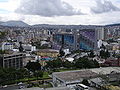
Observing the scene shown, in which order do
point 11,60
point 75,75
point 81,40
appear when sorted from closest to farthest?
point 75,75 < point 11,60 < point 81,40

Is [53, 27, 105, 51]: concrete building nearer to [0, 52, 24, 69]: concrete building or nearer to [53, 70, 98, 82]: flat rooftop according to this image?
[0, 52, 24, 69]: concrete building

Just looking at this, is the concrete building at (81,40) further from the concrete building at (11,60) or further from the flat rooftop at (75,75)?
the flat rooftop at (75,75)

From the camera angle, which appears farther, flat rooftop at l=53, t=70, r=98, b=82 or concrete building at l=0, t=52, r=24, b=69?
concrete building at l=0, t=52, r=24, b=69

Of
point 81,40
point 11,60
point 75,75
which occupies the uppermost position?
point 81,40

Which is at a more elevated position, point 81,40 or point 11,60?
point 81,40

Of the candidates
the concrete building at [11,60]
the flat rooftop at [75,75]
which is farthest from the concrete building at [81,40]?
the flat rooftop at [75,75]

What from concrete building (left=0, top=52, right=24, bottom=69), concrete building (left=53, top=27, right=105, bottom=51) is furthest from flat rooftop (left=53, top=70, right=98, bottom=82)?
concrete building (left=53, top=27, right=105, bottom=51)

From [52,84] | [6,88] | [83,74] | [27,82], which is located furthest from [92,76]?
[6,88]

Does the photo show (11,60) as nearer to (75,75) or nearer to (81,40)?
(75,75)

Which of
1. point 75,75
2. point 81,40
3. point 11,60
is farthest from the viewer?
point 81,40

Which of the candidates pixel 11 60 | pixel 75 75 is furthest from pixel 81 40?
pixel 75 75
